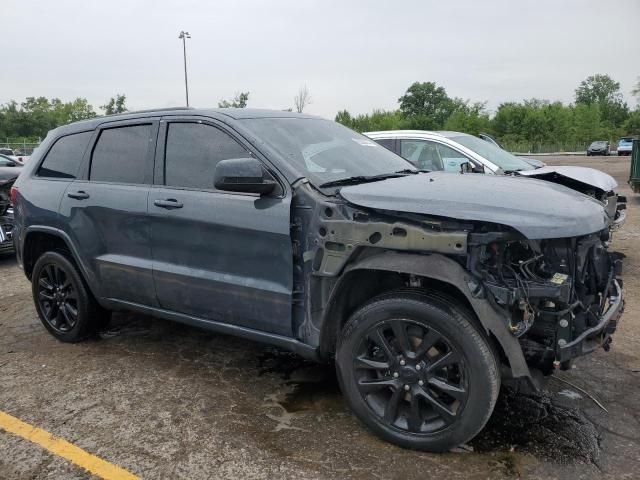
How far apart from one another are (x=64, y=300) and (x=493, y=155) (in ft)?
19.2

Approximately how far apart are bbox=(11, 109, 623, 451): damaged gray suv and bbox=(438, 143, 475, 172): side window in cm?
341

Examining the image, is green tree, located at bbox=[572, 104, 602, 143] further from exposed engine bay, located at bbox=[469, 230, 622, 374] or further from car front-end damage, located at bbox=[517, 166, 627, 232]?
exposed engine bay, located at bbox=[469, 230, 622, 374]

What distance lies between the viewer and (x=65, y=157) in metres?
4.51

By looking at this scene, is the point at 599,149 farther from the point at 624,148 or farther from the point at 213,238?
the point at 213,238

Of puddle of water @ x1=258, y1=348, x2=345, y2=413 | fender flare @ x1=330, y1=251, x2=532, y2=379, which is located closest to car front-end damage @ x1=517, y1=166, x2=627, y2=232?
fender flare @ x1=330, y1=251, x2=532, y2=379

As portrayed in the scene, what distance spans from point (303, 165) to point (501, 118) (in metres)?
68.3

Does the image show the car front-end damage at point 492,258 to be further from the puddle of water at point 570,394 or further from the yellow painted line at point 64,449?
the yellow painted line at point 64,449

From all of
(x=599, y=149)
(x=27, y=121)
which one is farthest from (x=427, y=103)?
(x=27, y=121)

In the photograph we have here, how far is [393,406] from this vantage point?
9.52 ft

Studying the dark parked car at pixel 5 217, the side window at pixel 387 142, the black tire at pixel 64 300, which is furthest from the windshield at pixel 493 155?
the dark parked car at pixel 5 217

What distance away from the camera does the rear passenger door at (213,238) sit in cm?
320

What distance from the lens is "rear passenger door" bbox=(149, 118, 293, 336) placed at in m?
3.20

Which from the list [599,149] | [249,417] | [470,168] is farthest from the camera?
[599,149]

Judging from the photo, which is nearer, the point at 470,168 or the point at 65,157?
the point at 65,157
